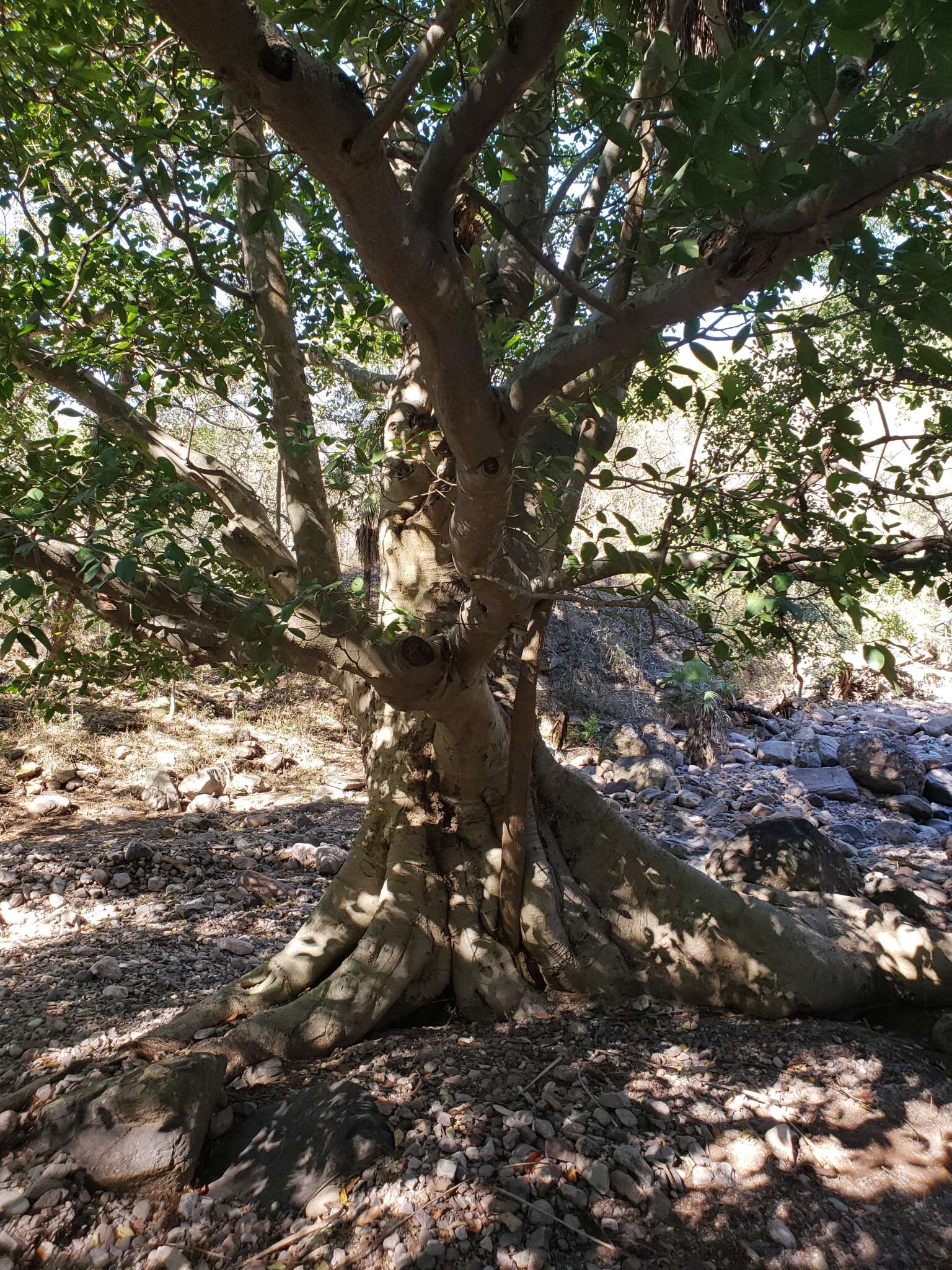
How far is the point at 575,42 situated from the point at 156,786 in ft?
23.1

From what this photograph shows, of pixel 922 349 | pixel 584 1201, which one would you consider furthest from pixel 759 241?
pixel 584 1201

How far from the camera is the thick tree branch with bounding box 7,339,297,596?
11.8 feet

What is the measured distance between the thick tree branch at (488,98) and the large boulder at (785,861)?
14.7ft

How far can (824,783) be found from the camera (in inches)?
341

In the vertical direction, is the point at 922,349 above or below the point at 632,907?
above

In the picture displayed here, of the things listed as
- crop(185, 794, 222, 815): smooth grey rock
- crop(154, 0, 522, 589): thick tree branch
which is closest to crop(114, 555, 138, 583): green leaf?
crop(154, 0, 522, 589): thick tree branch

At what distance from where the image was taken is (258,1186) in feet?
7.89

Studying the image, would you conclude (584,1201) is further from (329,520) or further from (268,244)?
(268,244)

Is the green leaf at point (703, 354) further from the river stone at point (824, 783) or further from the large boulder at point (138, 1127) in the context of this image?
the river stone at point (824, 783)

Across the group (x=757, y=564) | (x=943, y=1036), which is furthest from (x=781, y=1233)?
(x=757, y=564)

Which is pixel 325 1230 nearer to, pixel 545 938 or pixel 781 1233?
pixel 781 1233

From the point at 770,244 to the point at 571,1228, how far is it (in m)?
2.60

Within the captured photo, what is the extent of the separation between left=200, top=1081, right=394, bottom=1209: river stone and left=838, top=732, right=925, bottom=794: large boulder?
7.62m

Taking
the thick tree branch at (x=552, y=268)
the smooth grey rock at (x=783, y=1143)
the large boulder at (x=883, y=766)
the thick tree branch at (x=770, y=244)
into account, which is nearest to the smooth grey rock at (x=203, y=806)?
the smooth grey rock at (x=783, y=1143)
